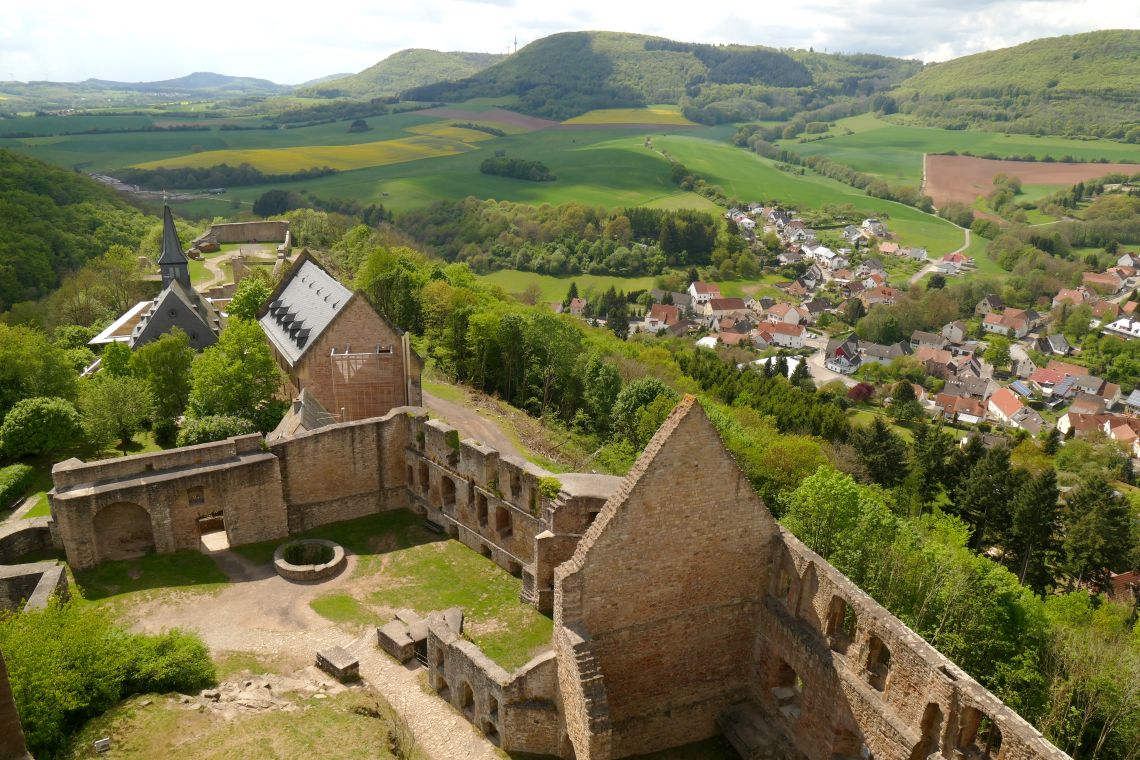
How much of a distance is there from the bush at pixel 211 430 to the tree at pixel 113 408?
13.0 ft

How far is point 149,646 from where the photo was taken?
21797 mm

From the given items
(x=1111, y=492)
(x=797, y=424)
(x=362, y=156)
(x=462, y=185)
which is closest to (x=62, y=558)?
(x=797, y=424)

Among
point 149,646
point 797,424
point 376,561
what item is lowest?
point 797,424

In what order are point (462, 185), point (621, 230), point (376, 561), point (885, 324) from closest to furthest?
1. point (376, 561)
2. point (885, 324)
3. point (621, 230)
4. point (462, 185)

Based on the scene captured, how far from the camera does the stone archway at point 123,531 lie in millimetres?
28511

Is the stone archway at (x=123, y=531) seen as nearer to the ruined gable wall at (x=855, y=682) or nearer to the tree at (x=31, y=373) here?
the tree at (x=31, y=373)

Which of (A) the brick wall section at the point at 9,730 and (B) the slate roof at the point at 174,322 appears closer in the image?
(A) the brick wall section at the point at 9,730

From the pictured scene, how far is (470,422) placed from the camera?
47031 millimetres

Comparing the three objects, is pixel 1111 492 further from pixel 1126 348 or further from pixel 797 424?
pixel 1126 348

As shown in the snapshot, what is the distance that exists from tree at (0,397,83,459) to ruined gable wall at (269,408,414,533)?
1339cm

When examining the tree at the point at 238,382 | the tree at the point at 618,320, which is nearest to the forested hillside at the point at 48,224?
the tree at the point at 238,382

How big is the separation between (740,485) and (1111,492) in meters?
40.7

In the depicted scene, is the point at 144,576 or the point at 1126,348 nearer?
the point at 144,576

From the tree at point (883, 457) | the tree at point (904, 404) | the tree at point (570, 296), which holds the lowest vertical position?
the tree at point (904, 404)
